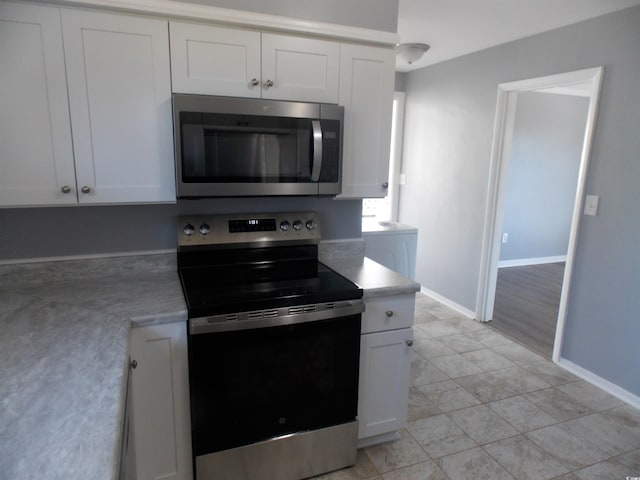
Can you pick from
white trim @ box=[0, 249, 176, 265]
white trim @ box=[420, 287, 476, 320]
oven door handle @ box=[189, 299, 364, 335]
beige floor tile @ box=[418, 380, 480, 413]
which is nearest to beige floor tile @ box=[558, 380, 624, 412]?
beige floor tile @ box=[418, 380, 480, 413]

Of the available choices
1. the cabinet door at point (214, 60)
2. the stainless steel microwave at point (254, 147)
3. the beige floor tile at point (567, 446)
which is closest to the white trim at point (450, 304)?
the beige floor tile at point (567, 446)

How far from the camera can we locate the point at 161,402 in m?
1.58

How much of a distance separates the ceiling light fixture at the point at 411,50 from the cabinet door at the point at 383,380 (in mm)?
2370

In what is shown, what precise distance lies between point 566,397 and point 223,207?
7.83 feet

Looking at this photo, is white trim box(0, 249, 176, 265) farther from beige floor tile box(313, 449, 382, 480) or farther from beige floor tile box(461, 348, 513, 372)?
beige floor tile box(461, 348, 513, 372)

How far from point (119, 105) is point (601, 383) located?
10.4ft

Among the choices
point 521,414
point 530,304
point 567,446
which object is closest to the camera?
point 567,446

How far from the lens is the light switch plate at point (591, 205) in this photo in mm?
2584

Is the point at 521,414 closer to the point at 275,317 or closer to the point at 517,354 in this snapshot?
the point at 517,354

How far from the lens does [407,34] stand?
3.00 metres

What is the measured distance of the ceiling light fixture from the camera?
10.6ft

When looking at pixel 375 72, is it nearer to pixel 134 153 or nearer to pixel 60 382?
pixel 134 153

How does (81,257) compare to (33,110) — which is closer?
(33,110)

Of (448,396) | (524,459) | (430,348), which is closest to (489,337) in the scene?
(430,348)
